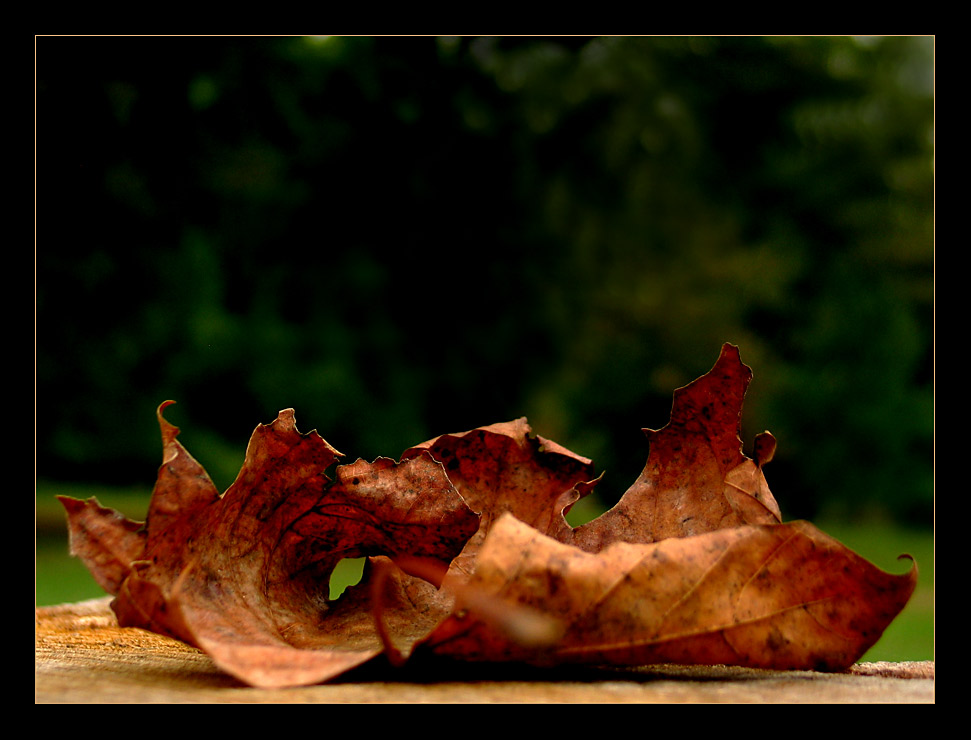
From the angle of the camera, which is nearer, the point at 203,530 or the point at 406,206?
the point at 203,530

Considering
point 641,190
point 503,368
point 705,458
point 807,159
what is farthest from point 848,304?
point 705,458

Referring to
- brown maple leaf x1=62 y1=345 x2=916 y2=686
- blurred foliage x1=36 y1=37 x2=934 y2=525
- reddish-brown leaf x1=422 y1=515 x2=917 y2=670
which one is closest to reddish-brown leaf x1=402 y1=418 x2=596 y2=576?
brown maple leaf x1=62 y1=345 x2=916 y2=686

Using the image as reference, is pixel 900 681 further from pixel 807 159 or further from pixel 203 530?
pixel 807 159

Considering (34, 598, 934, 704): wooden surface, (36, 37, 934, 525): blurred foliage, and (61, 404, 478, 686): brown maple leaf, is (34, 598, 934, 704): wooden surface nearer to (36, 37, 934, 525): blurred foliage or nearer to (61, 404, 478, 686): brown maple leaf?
(61, 404, 478, 686): brown maple leaf

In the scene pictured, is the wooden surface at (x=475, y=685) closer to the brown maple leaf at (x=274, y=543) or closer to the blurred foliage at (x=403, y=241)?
the brown maple leaf at (x=274, y=543)

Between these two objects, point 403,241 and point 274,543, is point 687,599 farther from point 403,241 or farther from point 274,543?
point 403,241

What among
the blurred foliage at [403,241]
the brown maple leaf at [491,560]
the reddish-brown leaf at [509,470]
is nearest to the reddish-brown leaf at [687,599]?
the brown maple leaf at [491,560]

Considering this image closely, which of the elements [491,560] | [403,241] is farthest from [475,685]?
[403,241]
